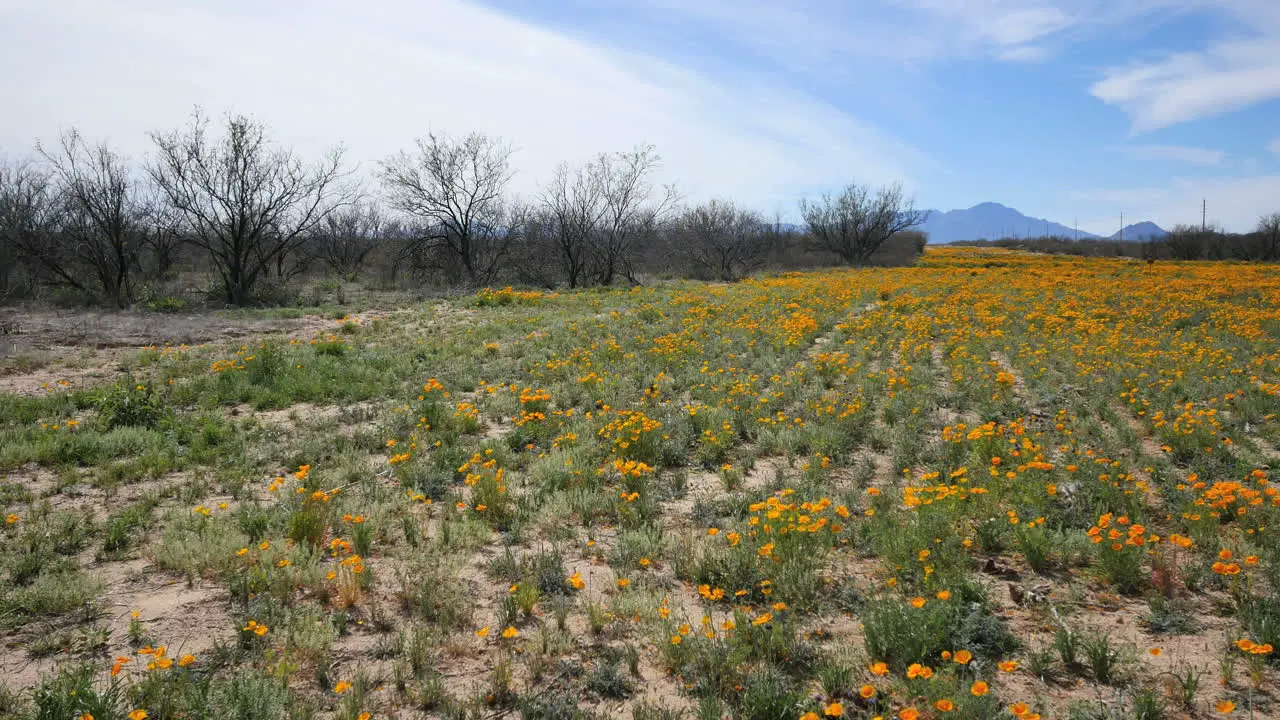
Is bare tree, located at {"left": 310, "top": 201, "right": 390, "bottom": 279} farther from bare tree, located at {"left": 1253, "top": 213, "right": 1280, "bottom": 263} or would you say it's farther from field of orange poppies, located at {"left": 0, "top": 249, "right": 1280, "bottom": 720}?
bare tree, located at {"left": 1253, "top": 213, "right": 1280, "bottom": 263}

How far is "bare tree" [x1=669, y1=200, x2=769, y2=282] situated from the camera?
121ft

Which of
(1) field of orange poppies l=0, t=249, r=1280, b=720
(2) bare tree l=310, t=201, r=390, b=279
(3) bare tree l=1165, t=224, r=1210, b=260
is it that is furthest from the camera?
(3) bare tree l=1165, t=224, r=1210, b=260

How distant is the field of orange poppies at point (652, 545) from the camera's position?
118 inches

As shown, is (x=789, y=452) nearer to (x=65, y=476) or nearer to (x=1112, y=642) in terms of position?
(x=1112, y=642)

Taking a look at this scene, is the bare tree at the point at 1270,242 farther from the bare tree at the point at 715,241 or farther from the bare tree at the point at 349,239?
the bare tree at the point at 349,239

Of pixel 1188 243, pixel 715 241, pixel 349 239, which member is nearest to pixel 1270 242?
pixel 1188 243

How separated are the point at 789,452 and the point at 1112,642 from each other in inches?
122

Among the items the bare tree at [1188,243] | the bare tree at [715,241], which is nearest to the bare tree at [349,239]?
the bare tree at [715,241]

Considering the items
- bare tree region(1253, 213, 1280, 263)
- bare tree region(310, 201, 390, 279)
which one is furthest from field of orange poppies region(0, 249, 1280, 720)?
bare tree region(1253, 213, 1280, 263)

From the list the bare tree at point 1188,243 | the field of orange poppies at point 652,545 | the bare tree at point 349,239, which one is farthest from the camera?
the bare tree at point 1188,243

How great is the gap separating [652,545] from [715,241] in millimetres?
33854

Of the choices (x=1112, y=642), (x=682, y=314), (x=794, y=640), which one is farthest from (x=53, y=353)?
(x=1112, y=642)

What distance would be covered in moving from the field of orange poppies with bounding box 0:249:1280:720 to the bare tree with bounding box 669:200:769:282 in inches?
1103

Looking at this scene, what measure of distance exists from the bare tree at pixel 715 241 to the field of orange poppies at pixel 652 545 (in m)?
28.0
